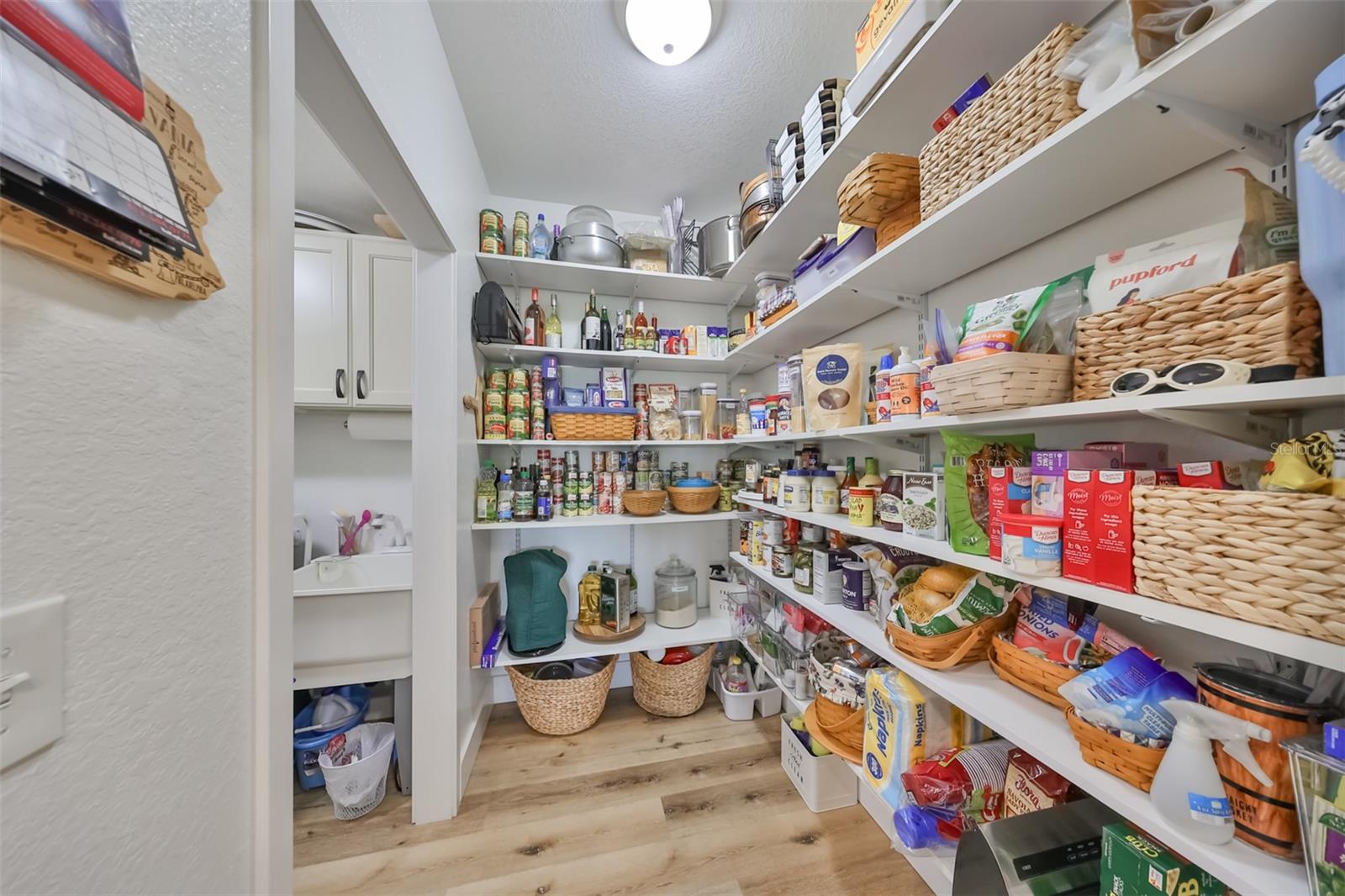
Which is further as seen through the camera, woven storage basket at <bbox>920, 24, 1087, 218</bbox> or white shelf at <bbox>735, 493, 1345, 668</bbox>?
woven storage basket at <bbox>920, 24, 1087, 218</bbox>

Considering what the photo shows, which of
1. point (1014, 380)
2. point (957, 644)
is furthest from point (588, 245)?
point (957, 644)

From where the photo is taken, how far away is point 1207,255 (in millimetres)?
554

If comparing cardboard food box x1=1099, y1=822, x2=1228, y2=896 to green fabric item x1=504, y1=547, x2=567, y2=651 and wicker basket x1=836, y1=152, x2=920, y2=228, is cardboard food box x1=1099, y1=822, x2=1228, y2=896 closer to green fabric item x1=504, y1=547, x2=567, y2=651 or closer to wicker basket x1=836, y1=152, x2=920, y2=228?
wicker basket x1=836, y1=152, x2=920, y2=228

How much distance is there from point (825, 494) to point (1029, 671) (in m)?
0.62

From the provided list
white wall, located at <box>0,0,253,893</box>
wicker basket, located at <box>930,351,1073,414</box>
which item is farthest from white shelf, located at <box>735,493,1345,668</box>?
white wall, located at <box>0,0,253,893</box>

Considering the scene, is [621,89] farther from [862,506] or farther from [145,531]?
[145,531]

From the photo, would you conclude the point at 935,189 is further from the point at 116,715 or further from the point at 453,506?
the point at 453,506

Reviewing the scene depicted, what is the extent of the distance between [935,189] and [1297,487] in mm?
727

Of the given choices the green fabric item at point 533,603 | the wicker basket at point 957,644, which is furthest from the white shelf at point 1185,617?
the green fabric item at point 533,603

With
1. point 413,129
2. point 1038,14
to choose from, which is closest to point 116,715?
point 413,129

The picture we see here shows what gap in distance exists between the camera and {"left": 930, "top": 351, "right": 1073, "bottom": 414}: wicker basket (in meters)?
A: 0.67

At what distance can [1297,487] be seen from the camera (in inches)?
17.8

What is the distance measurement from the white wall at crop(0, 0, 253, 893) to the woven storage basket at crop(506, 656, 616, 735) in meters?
1.34

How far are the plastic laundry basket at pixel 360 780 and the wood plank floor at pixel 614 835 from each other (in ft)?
0.14
